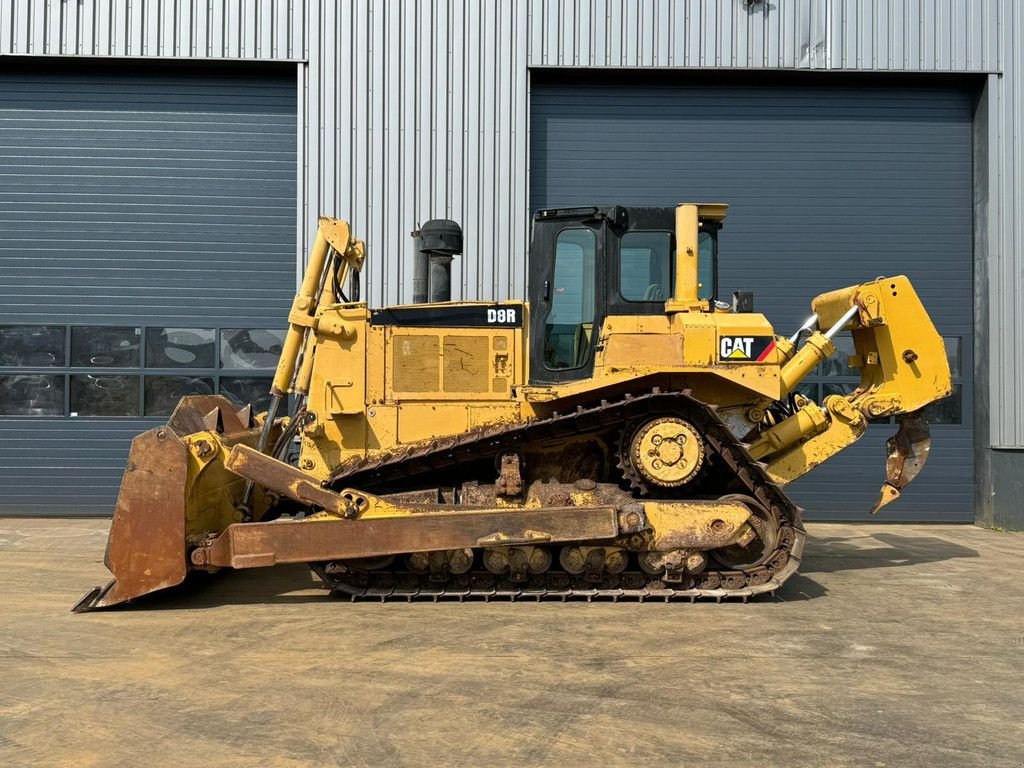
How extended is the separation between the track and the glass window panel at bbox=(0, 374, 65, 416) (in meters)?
6.82

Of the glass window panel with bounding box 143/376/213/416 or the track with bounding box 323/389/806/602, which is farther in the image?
the glass window panel with bounding box 143/376/213/416

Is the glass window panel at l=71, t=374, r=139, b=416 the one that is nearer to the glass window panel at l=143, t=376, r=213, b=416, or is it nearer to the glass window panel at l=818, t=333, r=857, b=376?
the glass window panel at l=143, t=376, r=213, b=416

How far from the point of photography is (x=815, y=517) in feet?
38.6

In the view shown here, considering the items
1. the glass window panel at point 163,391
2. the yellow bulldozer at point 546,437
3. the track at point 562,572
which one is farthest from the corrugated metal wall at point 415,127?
the track at point 562,572

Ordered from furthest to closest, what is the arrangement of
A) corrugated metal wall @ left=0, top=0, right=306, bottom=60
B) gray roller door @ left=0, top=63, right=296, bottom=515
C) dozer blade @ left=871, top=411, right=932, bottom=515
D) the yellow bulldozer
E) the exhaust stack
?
1. gray roller door @ left=0, top=63, right=296, bottom=515
2. corrugated metal wall @ left=0, top=0, right=306, bottom=60
3. the exhaust stack
4. dozer blade @ left=871, top=411, right=932, bottom=515
5. the yellow bulldozer

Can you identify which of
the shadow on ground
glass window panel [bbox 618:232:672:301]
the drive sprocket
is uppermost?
glass window panel [bbox 618:232:672:301]

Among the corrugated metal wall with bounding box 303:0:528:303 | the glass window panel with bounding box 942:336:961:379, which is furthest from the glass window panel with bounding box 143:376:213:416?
the glass window panel with bounding box 942:336:961:379

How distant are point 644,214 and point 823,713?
4.34 meters

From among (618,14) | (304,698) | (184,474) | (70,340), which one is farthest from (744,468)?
(70,340)

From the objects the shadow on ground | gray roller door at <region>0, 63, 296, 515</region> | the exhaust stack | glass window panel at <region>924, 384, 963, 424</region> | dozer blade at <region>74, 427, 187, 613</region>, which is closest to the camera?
dozer blade at <region>74, 427, 187, 613</region>

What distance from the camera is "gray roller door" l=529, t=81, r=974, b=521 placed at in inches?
471

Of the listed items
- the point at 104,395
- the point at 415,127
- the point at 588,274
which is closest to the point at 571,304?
the point at 588,274

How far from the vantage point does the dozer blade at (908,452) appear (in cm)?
766

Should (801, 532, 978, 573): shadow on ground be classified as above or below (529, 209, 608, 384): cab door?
below
